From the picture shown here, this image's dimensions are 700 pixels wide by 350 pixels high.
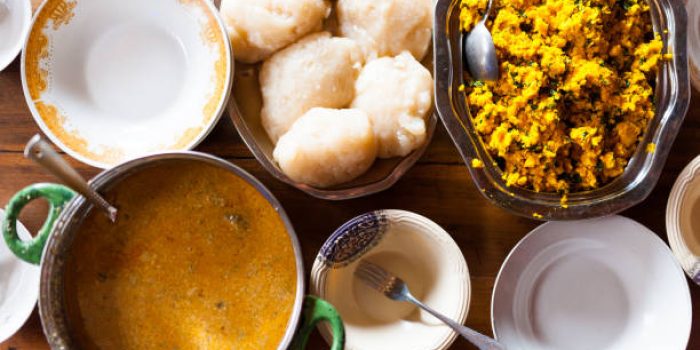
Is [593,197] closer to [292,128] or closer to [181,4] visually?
[292,128]

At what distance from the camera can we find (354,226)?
130 cm

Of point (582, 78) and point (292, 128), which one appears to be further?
point (292, 128)

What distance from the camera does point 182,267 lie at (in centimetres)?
125

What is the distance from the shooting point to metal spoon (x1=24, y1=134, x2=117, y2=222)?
3.23 ft

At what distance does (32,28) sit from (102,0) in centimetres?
16

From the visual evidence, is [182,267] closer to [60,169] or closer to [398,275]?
[60,169]

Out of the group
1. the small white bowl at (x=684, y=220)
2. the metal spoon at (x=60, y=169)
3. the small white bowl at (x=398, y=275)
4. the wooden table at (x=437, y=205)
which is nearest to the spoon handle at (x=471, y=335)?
the small white bowl at (x=398, y=275)

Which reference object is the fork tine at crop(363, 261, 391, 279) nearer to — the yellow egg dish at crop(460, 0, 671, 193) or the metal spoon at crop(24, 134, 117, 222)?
the yellow egg dish at crop(460, 0, 671, 193)

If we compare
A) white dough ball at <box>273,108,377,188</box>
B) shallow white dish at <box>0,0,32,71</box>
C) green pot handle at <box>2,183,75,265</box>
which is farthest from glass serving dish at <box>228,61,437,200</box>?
shallow white dish at <box>0,0,32,71</box>

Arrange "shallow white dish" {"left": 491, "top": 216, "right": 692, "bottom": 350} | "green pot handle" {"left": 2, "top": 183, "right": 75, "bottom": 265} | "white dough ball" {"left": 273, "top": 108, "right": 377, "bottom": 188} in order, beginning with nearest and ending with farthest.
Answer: "green pot handle" {"left": 2, "top": 183, "right": 75, "bottom": 265} < "white dough ball" {"left": 273, "top": 108, "right": 377, "bottom": 188} < "shallow white dish" {"left": 491, "top": 216, "right": 692, "bottom": 350}

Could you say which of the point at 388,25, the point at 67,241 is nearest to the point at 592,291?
the point at 388,25

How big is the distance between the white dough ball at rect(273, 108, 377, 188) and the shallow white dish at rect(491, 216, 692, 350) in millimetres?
429

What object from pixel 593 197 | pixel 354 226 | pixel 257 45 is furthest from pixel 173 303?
pixel 593 197

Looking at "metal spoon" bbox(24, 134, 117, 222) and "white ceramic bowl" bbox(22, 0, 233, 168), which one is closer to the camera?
"metal spoon" bbox(24, 134, 117, 222)
